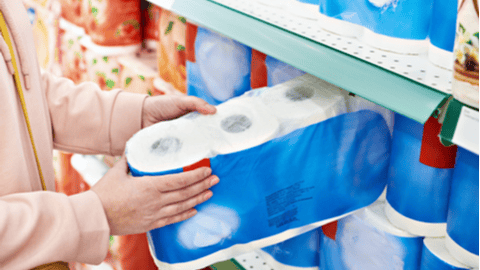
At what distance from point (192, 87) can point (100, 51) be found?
2.19ft

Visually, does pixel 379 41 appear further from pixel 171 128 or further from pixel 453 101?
pixel 171 128

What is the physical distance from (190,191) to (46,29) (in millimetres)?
1906

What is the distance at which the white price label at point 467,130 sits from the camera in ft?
1.90

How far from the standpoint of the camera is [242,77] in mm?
1211

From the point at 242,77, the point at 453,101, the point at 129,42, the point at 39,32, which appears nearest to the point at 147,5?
the point at 129,42

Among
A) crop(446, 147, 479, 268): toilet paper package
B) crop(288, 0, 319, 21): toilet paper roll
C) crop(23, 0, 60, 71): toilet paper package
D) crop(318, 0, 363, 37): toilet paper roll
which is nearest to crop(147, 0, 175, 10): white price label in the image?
crop(288, 0, 319, 21): toilet paper roll

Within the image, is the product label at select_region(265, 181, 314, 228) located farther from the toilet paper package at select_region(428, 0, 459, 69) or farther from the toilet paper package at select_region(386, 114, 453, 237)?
the toilet paper package at select_region(428, 0, 459, 69)

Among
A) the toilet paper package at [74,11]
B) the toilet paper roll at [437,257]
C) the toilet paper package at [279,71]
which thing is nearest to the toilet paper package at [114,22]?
the toilet paper package at [74,11]

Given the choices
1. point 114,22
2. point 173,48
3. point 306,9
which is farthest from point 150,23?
point 306,9

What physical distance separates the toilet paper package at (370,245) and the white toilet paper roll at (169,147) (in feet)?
1.19

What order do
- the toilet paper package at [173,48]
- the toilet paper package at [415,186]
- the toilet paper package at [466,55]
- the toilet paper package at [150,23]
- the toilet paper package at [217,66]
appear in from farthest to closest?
the toilet paper package at [150,23] → the toilet paper package at [173,48] → the toilet paper package at [217,66] → the toilet paper package at [415,186] → the toilet paper package at [466,55]

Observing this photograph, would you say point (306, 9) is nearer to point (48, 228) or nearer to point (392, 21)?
point (392, 21)

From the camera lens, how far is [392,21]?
29.1 inches

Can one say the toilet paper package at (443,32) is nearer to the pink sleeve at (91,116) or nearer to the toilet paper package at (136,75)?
the pink sleeve at (91,116)
